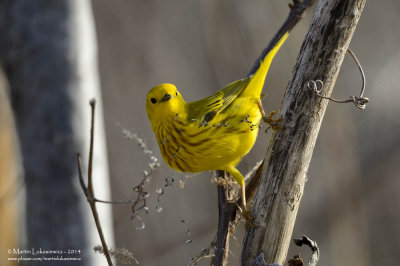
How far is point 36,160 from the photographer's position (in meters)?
2.81

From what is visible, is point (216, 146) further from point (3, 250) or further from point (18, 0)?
point (3, 250)

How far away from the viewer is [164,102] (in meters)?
2.79

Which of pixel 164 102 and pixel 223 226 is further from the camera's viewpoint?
pixel 164 102

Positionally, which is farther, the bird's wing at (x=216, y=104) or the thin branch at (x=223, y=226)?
the bird's wing at (x=216, y=104)

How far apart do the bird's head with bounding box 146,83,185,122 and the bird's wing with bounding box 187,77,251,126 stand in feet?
0.34

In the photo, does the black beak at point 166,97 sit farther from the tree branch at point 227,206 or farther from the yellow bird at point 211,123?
the tree branch at point 227,206

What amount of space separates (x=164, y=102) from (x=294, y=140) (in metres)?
1.23

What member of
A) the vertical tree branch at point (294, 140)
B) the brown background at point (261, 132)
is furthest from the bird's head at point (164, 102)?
the brown background at point (261, 132)

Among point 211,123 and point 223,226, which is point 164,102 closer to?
point 211,123

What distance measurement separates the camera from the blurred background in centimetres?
537

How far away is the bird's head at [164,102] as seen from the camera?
274cm

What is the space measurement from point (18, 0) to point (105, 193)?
4.37 feet

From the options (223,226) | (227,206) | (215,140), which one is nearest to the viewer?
(223,226)

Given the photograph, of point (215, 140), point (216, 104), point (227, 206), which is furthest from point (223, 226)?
point (216, 104)
